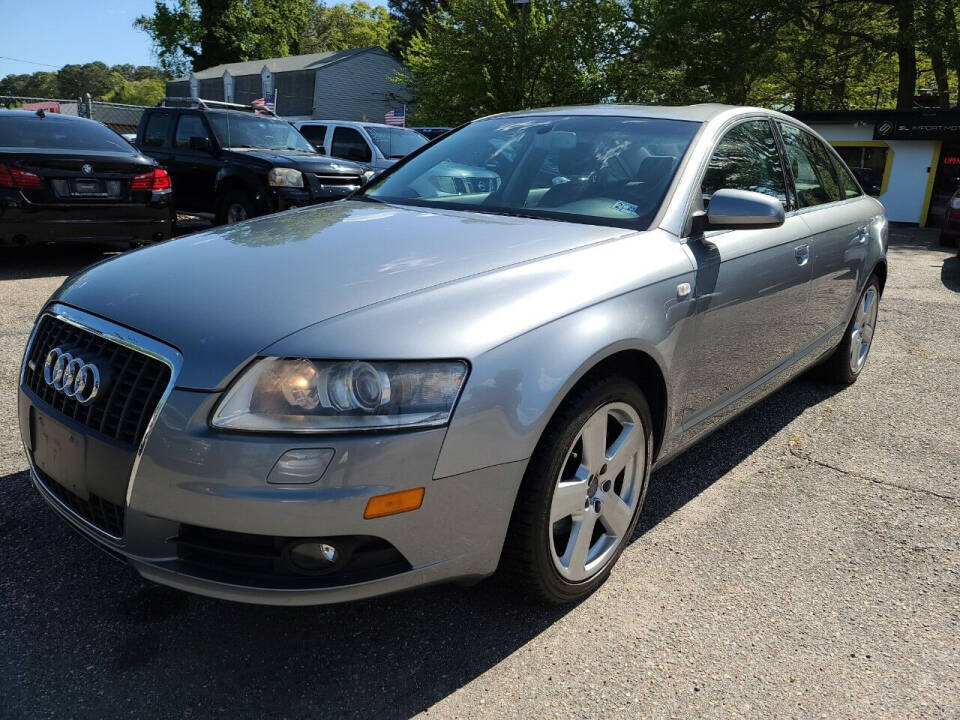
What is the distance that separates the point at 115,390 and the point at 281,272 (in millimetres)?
573

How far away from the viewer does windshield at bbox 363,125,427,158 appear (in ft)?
42.1

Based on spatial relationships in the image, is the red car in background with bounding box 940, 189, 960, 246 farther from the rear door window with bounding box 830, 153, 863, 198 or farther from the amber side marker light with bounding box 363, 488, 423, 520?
the amber side marker light with bounding box 363, 488, 423, 520

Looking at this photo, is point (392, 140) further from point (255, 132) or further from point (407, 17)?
point (407, 17)

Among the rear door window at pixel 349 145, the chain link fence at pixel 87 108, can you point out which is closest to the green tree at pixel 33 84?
the chain link fence at pixel 87 108

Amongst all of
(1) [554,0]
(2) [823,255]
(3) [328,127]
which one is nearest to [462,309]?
(2) [823,255]

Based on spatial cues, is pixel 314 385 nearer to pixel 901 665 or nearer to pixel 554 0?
pixel 901 665

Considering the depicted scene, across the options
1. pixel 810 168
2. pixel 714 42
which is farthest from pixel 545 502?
pixel 714 42

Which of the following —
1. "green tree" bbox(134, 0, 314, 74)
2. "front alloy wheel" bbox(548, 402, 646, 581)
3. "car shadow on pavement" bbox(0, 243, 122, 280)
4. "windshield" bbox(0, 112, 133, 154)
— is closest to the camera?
"front alloy wheel" bbox(548, 402, 646, 581)

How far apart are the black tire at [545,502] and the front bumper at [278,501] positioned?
15 cm

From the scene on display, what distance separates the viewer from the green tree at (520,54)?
27.0 m

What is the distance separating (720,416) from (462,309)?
5.26 feet

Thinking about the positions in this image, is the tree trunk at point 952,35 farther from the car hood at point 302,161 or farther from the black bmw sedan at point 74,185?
the black bmw sedan at point 74,185

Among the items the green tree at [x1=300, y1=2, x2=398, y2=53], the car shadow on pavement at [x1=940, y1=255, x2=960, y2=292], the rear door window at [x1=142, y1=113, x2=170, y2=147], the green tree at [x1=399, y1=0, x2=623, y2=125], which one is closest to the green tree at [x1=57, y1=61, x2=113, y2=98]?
the green tree at [x1=300, y1=2, x2=398, y2=53]

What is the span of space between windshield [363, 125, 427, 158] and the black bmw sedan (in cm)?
520
